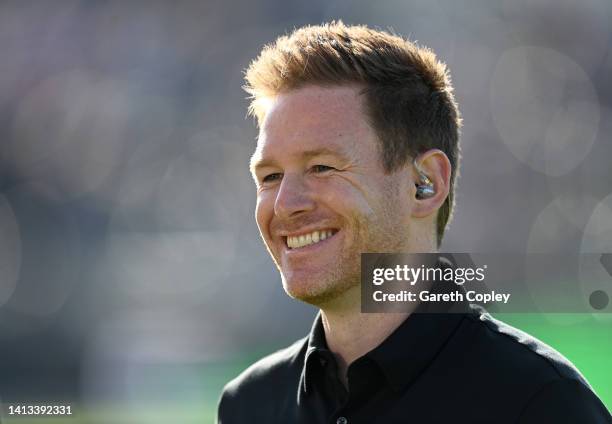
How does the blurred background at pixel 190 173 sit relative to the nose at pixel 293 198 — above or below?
above

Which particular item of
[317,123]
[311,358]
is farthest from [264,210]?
[311,358]

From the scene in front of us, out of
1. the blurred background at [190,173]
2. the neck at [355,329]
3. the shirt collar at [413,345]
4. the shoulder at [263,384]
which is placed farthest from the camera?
the blurred background at [190,173]

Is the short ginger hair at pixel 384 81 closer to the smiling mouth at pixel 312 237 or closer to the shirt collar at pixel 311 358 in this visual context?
the smiling mouth at pixel 312 237

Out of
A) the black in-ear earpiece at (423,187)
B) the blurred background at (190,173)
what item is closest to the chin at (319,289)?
the black in-ear earpiece at (423,187)

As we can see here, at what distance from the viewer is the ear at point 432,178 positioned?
1.67 m

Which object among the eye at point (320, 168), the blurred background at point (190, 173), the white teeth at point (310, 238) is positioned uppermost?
the blurred background at point (190, 173)

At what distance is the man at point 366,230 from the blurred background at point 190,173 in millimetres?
6413

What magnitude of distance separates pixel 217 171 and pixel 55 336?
3348 mm

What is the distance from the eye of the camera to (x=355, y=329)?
163 centimetres

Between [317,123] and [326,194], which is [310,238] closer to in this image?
[326,194]

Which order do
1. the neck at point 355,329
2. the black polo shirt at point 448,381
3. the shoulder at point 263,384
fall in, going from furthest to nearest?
the shoulder at point 263,384 → the neck at point 355,329 → the black polo shirt at point 448,381

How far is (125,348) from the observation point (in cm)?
868

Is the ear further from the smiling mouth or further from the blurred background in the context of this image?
the blurred background

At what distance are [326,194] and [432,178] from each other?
245 millimetres
